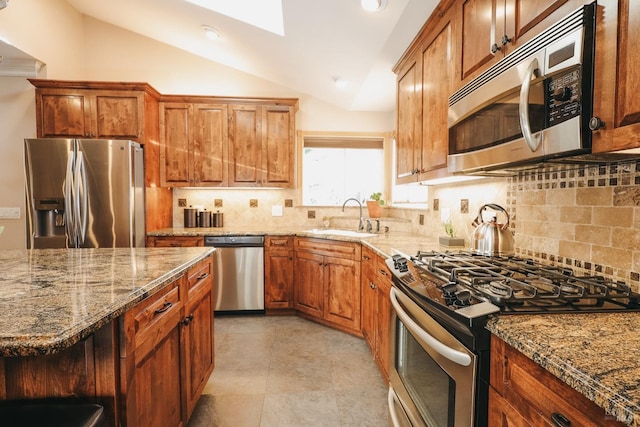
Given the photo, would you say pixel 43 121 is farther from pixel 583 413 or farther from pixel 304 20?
pixel 583 413

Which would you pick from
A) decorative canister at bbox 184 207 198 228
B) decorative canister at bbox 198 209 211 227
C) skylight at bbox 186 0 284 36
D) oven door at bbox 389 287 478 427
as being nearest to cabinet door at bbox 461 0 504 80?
oven door at bbox 389 287 478 427

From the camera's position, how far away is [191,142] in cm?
364

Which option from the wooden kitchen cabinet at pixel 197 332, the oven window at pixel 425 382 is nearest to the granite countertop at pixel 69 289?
the wooden kitchen cabinet at pixel 197 332

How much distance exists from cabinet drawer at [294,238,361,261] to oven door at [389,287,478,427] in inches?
46.6

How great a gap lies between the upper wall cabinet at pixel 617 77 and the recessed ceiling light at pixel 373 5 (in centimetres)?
127

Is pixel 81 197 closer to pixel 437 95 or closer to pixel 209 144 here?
pixel 209 144

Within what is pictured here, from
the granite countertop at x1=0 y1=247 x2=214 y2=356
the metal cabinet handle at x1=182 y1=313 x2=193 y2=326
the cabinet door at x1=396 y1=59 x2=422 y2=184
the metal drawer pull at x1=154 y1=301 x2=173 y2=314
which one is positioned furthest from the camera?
the cabinet door at x1=396 y1=59 x2=422 y2=184

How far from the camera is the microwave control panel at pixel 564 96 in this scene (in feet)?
3.06

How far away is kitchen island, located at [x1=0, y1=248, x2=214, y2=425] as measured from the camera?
83 centimetres

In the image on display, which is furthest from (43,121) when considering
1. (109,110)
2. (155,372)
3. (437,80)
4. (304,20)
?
(437,80)

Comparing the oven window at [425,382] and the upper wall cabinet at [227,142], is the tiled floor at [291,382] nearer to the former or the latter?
the oven window at [425,382]

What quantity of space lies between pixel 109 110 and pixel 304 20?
2.27 meters

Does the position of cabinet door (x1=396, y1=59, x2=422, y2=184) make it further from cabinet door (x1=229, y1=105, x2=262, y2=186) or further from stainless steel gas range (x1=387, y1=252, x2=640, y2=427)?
cabinet door (x1=229, y1=105, x2=262, y2=186)

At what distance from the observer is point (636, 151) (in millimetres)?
889
